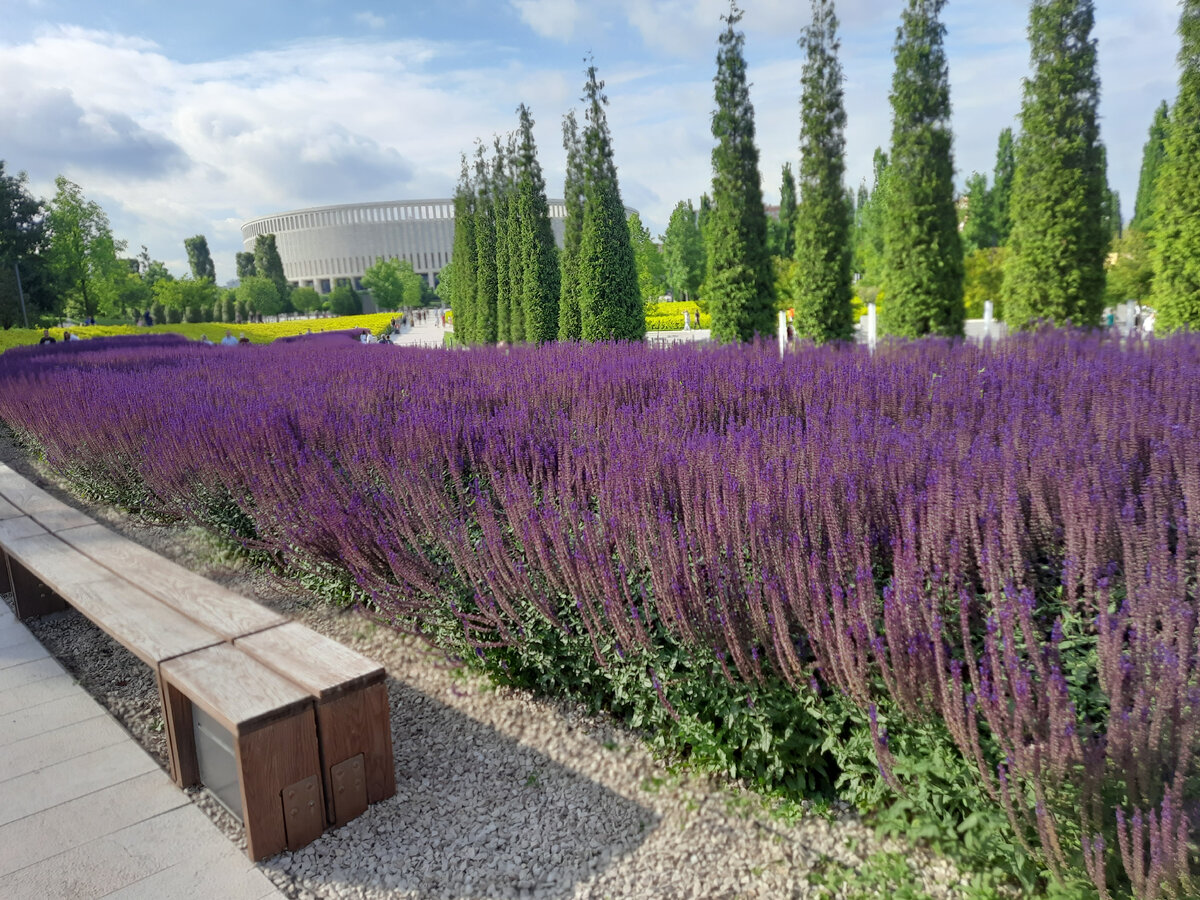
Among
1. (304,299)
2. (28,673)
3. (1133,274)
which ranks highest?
(304,299)

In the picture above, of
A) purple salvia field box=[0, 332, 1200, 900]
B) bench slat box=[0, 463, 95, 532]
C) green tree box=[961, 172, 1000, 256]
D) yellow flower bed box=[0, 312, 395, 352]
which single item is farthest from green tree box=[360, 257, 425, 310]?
purple salvia field box=[0, 332, 1200, 900]

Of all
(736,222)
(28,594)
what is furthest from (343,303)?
(28,594)

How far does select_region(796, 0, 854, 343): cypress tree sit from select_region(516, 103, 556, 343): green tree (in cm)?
657

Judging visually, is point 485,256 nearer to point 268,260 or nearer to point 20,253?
point 20,253

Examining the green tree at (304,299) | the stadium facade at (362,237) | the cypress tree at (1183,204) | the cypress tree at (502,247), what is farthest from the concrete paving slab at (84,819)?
the stadium facade at (362,237)

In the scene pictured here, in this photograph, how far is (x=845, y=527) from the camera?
8.35 ft

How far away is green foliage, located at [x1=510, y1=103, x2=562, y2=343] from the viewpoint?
1753cm

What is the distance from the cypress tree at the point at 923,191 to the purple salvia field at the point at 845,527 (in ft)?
18.5

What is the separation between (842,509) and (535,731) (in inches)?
52.2

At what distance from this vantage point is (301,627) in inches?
98.3

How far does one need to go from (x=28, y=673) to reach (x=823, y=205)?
12.2 metres

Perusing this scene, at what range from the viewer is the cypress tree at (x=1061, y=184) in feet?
33.9

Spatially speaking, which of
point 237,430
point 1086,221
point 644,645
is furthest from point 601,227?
point 644,645

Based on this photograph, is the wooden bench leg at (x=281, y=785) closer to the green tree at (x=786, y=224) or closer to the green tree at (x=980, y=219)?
the green tree at (x=786, y=224)
